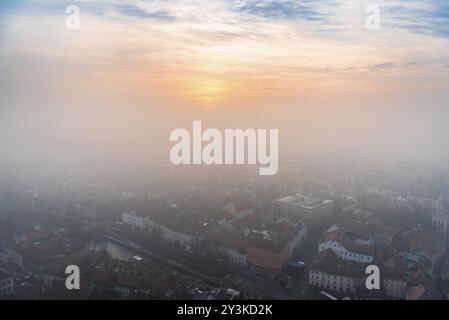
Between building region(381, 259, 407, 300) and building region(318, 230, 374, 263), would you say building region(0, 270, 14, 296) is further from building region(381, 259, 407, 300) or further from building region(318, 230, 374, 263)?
building region(381, 259, 407, 300)

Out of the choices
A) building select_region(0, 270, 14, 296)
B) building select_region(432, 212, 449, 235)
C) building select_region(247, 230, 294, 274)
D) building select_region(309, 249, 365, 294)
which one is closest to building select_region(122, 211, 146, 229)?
building select_region(247, 230, 294, 274)

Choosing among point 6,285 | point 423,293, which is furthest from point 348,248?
point 6,285

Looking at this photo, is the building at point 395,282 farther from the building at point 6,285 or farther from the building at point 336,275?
the building at point 6,285

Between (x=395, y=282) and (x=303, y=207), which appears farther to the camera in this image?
(x=303, y=207)

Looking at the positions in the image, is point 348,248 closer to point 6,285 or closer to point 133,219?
point 133,219
